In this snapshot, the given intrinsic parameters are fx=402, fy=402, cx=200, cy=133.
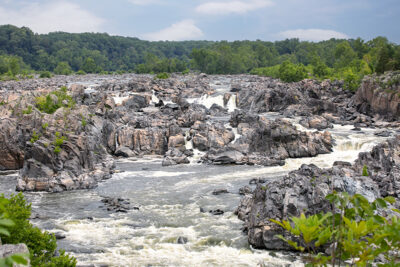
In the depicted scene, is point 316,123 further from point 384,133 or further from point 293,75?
point 293,75

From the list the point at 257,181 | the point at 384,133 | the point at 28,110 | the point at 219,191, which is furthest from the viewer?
the point at 384,133

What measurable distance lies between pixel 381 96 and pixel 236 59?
262ft

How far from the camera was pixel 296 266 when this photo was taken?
14.8m

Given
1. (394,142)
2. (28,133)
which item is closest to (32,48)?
(28,133)

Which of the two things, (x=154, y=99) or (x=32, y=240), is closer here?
(x=32, y=240)

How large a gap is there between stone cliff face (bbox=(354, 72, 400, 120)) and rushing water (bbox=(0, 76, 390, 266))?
63.1 feet

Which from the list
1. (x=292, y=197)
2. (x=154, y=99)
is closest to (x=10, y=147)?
(x=292, y=197)

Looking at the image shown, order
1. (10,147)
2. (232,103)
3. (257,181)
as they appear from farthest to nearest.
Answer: (232,103)
(10,147)
(257,181)

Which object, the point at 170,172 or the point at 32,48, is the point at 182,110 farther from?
the point at 32,48

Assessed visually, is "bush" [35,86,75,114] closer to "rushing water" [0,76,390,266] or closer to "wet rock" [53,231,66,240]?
"rushing water" [0,76,390,266]

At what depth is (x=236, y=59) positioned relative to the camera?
415 feet

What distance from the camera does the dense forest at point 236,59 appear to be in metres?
79.2

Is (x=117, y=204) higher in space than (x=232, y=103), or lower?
lower

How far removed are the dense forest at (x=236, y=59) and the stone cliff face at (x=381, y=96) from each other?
624cm
